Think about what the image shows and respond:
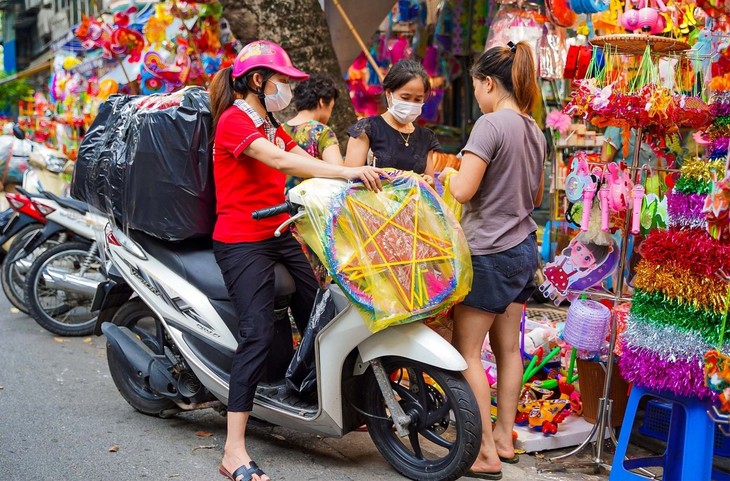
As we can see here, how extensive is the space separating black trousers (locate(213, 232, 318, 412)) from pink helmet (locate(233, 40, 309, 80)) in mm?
784

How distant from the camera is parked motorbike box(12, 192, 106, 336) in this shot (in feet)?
21.3

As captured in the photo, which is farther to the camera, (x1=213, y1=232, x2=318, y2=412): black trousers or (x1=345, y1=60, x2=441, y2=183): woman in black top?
(x1=345, y1=60, x2=441, y2=183): woman in black top

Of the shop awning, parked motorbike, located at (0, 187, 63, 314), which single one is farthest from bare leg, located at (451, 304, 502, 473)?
the shop awning

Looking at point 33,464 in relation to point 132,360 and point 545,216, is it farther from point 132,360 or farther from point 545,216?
point 545,216

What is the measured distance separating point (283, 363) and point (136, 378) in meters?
1.01

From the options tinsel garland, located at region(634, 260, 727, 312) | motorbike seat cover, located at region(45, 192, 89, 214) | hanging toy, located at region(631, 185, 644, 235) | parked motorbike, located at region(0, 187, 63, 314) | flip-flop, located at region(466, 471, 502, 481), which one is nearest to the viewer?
tinsel garland, located at region(634, 260, 727, 312)

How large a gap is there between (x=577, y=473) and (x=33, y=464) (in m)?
2.60

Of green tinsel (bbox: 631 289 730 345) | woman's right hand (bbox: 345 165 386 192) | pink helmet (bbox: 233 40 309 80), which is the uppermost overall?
pink helmet (bbox: 233 40 309 80)

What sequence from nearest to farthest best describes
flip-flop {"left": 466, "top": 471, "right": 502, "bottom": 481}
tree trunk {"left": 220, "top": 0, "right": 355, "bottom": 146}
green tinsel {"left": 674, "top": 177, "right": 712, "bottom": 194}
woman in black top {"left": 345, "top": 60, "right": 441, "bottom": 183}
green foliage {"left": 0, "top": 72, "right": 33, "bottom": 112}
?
green tinsel {"left": 674, "top": 177, "right": 712, "bottom": 194}, flip-flop {"left": 466, "top": 471, "right": 502, "bottom": 481}, woman in black top {"left": 345, "top": 60, "right": 441, "bottom": 183}, tree trunk {"left": 220, "top": 0, "right": 355, "bottom": 146}, green foliage {"left": 0, "top": 72, "right": 33, "bottom": 112}

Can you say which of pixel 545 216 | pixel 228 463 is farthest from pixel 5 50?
pixel 228 463

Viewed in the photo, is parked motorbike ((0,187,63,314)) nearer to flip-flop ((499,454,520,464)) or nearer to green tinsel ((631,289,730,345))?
flip-flop ((499,454,520,464))

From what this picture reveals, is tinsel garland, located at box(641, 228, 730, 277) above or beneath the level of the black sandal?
above

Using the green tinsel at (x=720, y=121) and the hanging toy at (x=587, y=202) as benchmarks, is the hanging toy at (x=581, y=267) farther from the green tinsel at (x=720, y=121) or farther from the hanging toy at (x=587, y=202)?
the green tinsel at (x=720, y=121)

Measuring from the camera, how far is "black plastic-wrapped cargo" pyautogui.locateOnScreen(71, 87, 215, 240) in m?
3.99
